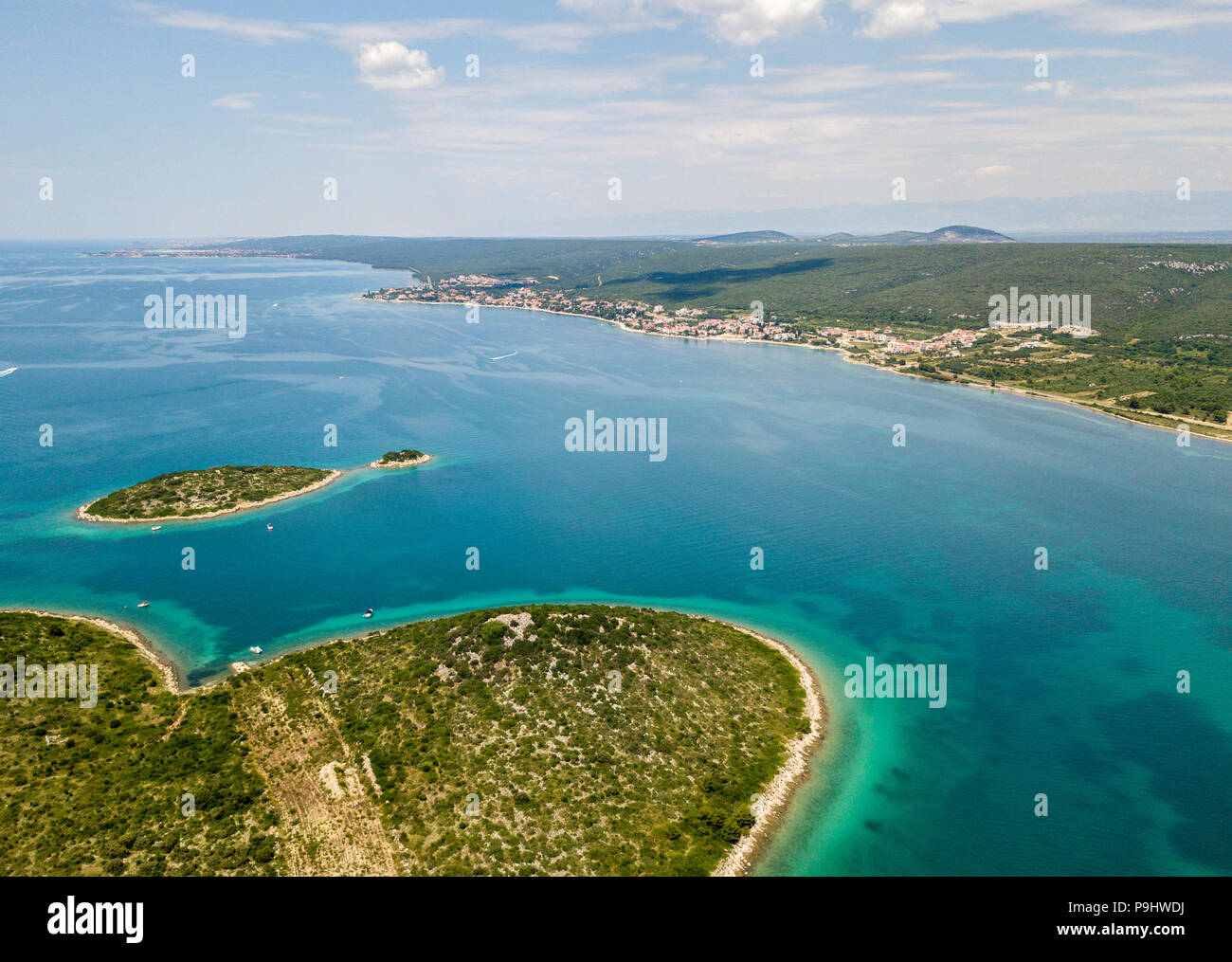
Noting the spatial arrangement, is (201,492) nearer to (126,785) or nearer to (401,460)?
(401,460)

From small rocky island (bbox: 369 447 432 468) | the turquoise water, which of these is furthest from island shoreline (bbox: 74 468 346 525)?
small rocky island (bbox: 369 447 432 468)

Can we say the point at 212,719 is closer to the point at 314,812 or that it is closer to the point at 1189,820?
the point at 314,812

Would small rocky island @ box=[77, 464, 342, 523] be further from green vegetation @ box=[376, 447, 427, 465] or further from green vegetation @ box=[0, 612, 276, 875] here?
green vegetation @ box=[0, 612, 276, 875]

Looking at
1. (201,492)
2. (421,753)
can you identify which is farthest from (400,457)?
(421,753)

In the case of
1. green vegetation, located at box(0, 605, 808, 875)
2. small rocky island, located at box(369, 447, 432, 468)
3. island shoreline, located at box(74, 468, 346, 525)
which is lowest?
green vegetation, located at box(0, 605, 808, 875)

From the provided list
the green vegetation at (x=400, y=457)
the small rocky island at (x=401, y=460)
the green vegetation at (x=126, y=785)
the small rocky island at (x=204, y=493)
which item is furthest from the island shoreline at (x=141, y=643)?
the green vegetation at (x=400, y=457)
